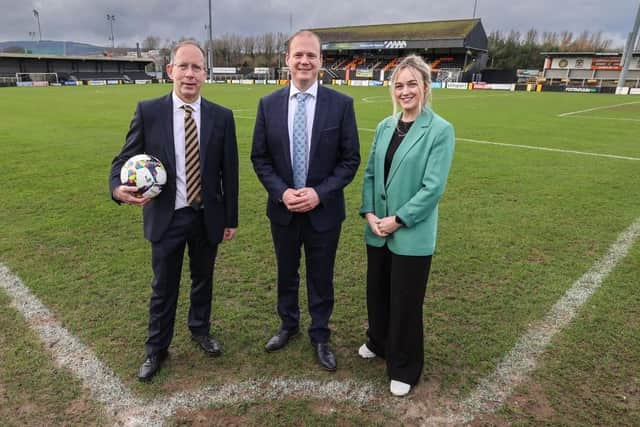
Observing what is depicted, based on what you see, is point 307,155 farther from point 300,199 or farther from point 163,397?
point 163,397

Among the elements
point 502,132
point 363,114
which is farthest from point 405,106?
point 363,114

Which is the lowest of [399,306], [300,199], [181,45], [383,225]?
[399,306]

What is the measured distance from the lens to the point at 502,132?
46.0ft

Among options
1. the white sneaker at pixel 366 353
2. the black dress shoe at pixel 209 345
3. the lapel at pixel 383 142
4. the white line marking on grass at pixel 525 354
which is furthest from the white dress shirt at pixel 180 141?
the white line marking on grass at pixel 525 354

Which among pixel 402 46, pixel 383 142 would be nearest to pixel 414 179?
pixel 383 142

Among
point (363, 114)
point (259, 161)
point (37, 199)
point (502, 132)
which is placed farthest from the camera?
point (363, 114)

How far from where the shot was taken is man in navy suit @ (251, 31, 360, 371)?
2.71 metres

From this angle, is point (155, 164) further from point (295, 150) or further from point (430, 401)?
point (430, 401)

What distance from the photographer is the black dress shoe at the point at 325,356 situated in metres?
2.97

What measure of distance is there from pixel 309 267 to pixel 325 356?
0.61m

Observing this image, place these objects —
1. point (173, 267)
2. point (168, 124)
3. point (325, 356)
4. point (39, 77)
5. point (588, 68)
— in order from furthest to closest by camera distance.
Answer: point (588, 68), point (39, 77), point (325, 356), point (173, 267), point (168, 124)

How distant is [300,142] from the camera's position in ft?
9.19

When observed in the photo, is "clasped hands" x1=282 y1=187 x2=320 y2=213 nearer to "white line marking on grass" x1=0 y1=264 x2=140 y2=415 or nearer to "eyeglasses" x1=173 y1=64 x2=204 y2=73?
"eyeglasses" x1=173 y1=64 x2=204 y2=73

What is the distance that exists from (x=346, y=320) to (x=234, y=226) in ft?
4.08
